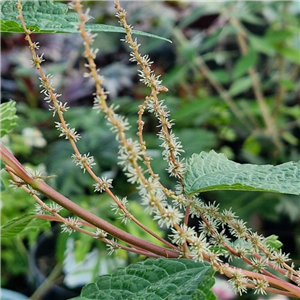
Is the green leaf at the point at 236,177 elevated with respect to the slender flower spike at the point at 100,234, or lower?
elevated

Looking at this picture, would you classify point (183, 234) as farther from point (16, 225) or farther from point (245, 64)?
point (245, 64)

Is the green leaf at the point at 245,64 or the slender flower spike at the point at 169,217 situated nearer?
the slender flower spike at the point at 169,217

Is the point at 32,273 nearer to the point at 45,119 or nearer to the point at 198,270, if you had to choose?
the point at 45,119

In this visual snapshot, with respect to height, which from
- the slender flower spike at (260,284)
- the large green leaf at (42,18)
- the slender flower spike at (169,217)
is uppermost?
the large green leaf at (42,18)

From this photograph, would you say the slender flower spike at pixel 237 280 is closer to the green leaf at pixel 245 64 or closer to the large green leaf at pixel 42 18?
the large green leaf at pixel 42 18

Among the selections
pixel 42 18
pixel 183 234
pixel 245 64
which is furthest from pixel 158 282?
pixel 245 64

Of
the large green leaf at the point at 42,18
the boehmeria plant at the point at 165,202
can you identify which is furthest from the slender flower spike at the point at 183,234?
the large green leaf at the point at 42,18
